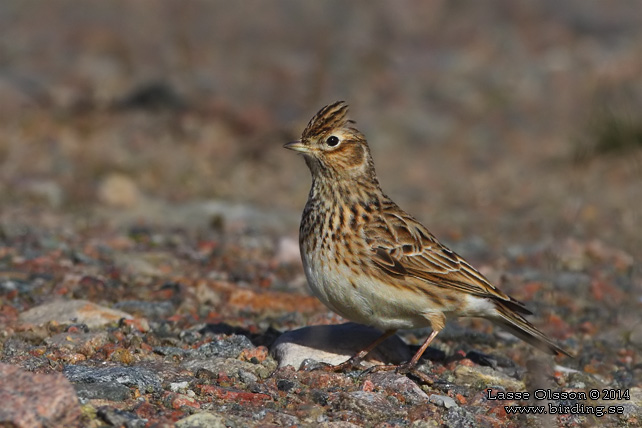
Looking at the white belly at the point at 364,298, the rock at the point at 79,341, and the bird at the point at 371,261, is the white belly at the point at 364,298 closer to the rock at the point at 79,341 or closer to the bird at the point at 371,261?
the bird at the point at 371,261

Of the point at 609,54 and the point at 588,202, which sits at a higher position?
the point at 609,54

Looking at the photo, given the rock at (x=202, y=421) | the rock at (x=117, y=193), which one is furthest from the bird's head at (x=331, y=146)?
the rock at (x=117, y=193)

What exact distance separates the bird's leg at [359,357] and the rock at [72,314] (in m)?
1.69

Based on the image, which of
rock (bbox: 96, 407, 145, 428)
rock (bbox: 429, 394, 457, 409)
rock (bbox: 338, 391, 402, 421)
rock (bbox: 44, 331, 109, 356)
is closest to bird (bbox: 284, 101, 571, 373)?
rock (bbox: 429, 394, 457, 409)

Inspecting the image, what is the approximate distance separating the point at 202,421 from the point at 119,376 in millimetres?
812

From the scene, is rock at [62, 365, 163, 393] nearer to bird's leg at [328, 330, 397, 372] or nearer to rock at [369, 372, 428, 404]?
bird's leg at [328, 330, 397, 372]

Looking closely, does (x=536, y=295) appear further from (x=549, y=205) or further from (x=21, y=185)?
(x=21, y=185)

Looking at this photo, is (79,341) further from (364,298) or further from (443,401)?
(443,401)

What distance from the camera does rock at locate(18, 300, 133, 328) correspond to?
6.81m

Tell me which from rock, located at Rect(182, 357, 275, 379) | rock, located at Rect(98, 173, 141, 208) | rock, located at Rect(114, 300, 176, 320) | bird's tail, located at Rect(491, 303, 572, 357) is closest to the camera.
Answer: rock, located at Rect(182, 357, 275, 379)

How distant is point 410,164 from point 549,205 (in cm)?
247

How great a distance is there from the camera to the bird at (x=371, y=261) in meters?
6.25

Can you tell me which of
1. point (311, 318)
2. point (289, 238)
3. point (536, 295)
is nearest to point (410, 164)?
point (289, 238)

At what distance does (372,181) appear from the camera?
701 cm
